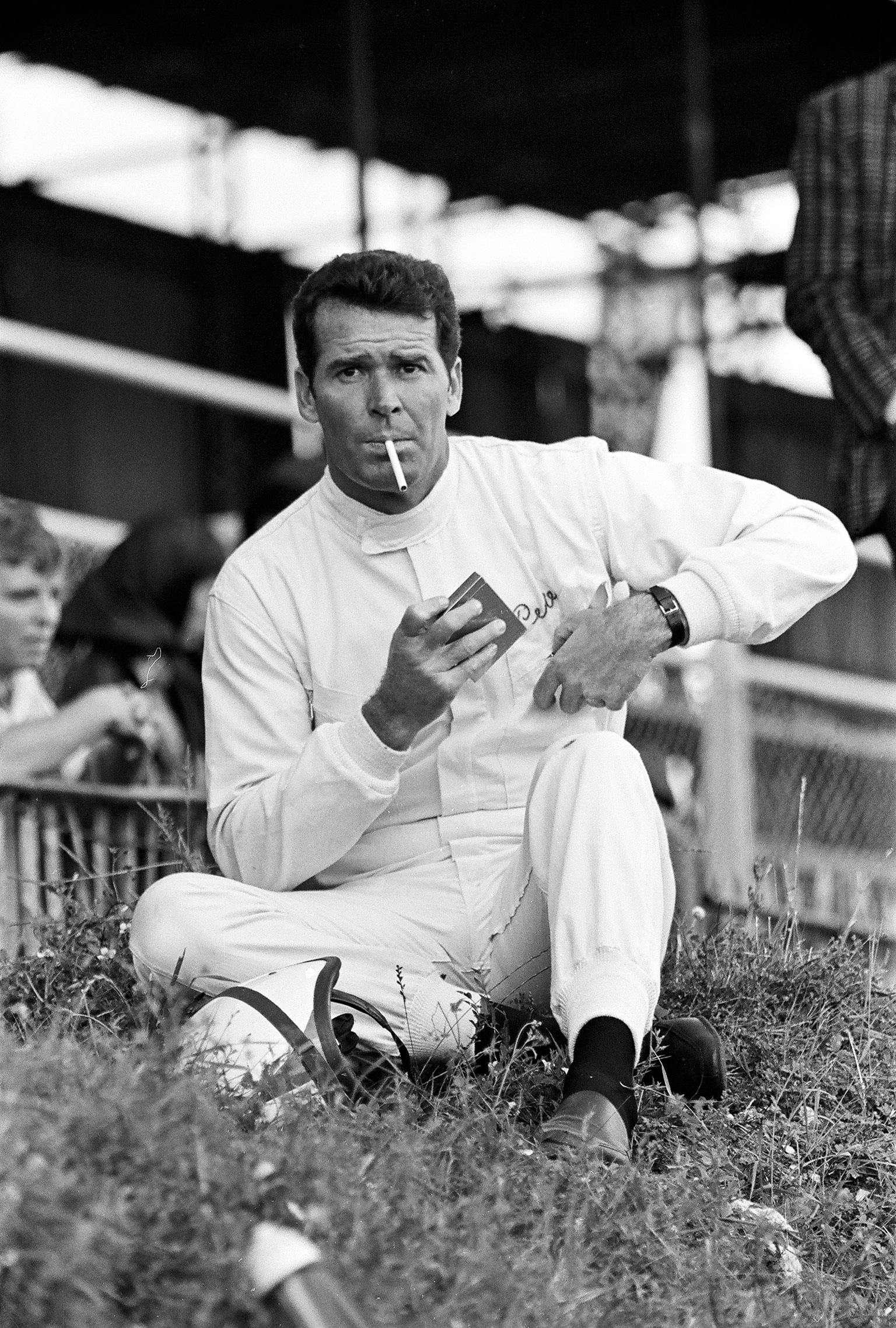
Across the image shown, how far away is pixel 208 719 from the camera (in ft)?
12.1

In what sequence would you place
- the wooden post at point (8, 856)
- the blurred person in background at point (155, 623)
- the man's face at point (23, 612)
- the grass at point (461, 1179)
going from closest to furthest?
the grass at point (461, 1179)
the wooden post at point (8, 856)
the man's face at point (23, 612)
the blurred person in background at point (155, 623)

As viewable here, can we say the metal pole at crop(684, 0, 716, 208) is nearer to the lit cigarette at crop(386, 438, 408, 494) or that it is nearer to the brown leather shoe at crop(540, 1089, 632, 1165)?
the lit cigarette at crop(386, 438, 408, 494)

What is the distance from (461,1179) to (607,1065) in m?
0.28

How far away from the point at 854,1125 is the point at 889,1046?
1.10ft

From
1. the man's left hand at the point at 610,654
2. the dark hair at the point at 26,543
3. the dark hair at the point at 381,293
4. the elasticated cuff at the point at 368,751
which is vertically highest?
the dark hair at the point at 381,293

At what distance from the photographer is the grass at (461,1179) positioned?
2.21 metres

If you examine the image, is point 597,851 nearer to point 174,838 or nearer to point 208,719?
point 208,719

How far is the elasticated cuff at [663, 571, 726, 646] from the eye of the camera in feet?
11.3

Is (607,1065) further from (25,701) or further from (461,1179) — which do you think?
(25,701)

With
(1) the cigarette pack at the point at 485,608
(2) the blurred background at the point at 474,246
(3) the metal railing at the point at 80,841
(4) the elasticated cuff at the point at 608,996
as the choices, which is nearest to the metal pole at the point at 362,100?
(2) the blurred background at the point at 474,246

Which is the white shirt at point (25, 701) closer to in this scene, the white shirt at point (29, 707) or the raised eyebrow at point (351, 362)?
the white shirt at point (29, 707)

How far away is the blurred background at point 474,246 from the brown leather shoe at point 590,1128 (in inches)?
123

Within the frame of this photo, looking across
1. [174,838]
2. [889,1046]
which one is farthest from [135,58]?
[889,1046]

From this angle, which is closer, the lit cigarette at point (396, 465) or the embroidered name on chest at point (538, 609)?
the lit cigarette at point (396, 465)
